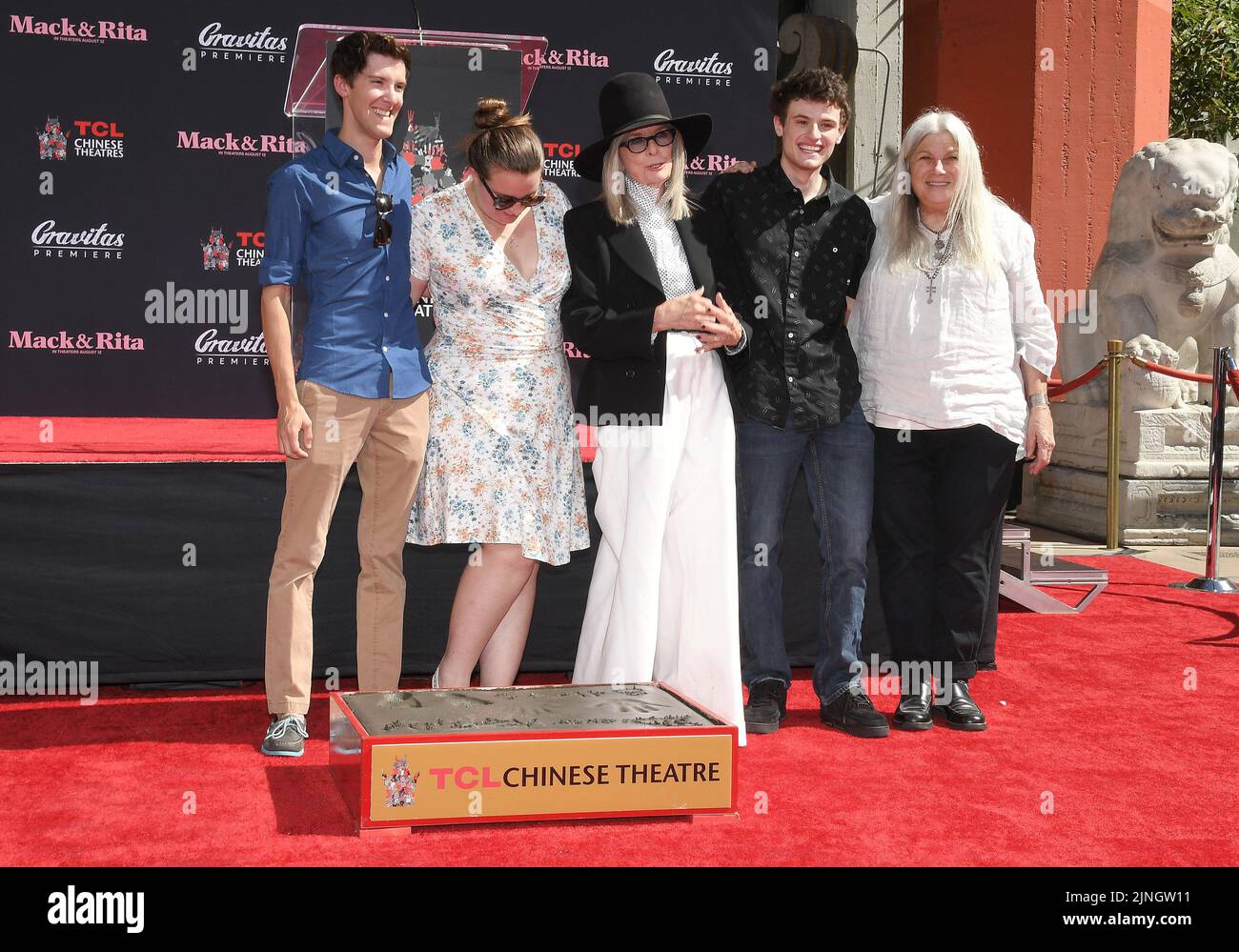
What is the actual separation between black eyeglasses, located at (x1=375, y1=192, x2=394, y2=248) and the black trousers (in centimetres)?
134

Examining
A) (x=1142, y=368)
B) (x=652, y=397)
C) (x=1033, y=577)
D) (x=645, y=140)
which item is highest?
(x=645, y=140)

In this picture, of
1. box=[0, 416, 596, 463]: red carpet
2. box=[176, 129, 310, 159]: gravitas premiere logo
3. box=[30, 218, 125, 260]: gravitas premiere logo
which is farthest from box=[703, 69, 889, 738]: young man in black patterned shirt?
box=[30, 218, 125, 260]: gravitas premiere logo

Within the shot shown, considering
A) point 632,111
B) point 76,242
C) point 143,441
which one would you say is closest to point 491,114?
point 632,111

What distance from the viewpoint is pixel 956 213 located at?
331 cm

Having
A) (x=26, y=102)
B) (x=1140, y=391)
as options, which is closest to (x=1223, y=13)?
(x=1140, y=391)

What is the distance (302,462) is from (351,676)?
3.56ft

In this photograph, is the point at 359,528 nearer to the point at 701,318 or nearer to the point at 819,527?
the point at 701,318

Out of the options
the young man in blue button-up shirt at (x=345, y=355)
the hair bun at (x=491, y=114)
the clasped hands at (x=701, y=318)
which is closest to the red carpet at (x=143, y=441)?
the clasped hands at (x=701, y=318)

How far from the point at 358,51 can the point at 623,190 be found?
0.68 meters

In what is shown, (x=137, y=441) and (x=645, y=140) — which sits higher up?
(x=645, y=140)

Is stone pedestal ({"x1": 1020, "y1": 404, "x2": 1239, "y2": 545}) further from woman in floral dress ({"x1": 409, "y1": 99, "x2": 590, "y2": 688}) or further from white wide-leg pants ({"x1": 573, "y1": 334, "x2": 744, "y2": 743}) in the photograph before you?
woman in floral dress ({"x1": 409, "y1": 99, "x2": 590, "y2": 688})

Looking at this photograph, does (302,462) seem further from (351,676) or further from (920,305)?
(920,305)

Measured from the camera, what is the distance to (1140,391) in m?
6.95

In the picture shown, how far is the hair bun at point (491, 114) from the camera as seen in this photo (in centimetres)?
297
